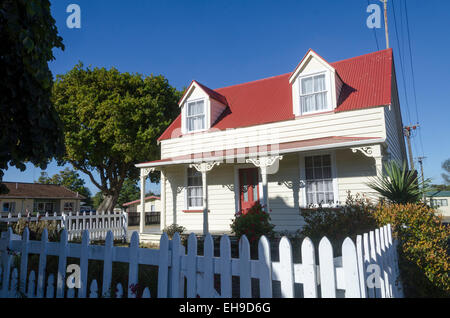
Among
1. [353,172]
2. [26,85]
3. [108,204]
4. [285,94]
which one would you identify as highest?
[285,94]

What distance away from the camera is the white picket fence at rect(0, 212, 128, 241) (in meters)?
11.3

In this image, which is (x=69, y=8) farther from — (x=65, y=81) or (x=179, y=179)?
(x=65, y=81)

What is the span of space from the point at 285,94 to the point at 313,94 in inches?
86.8

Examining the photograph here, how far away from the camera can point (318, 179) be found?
11.1 metres

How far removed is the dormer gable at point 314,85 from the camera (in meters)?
11.4

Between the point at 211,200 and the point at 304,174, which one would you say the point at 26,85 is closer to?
the point at 304,174

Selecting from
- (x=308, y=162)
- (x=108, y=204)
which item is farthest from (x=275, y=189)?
(x=108, y=204)

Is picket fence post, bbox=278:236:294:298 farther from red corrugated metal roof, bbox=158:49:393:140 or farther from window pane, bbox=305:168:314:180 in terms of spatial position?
red corrugated metal roof, bbox=158:49:393:140

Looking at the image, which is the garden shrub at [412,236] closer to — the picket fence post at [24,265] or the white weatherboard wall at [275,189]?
the picket fence post at [24,265]

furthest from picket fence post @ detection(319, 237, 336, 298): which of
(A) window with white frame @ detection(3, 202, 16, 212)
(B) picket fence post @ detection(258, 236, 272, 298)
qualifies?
(A) window with white frame @ detection(3, 202, 16, 212)

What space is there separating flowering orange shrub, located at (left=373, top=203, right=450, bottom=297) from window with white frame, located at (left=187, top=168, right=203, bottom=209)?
9.17 meters

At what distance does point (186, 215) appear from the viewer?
13.8 m

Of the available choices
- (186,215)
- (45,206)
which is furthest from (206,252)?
(45,206)

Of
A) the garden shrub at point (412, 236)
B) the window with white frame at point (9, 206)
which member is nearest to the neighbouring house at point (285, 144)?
the garden shrub at point (412, 236)
